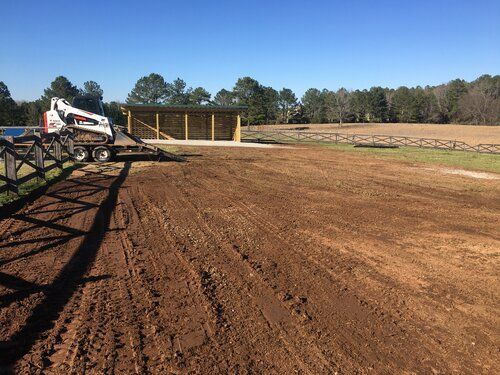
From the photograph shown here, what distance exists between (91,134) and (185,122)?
65.5 feet

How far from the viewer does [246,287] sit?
5137 millimetres

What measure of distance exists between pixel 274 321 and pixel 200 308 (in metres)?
0.84

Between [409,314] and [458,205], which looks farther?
[458,205]

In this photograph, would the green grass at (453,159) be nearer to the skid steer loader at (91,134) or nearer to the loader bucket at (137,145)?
the loader bucket at (137,145)

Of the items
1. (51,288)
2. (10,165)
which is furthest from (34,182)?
(51,288)

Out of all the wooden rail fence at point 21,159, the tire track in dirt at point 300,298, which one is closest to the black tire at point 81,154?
the wooden rail fence at point 21,159

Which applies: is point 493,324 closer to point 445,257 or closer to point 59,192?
point 445,257

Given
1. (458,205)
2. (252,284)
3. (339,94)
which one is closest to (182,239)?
(252,284)

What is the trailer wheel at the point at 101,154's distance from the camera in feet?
62.2

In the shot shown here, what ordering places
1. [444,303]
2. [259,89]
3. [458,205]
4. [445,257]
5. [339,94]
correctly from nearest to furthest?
1. [444,303]
2. [445,257]
3. [458,205]
4. [259,89]
5. [339,94]

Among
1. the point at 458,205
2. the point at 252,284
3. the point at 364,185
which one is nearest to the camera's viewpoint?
the point at 252,284

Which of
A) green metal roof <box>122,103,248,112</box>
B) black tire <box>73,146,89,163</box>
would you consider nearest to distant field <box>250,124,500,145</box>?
green metal roof <box>122,103,248,112</box>

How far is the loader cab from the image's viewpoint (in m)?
20.0

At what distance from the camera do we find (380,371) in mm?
3543
